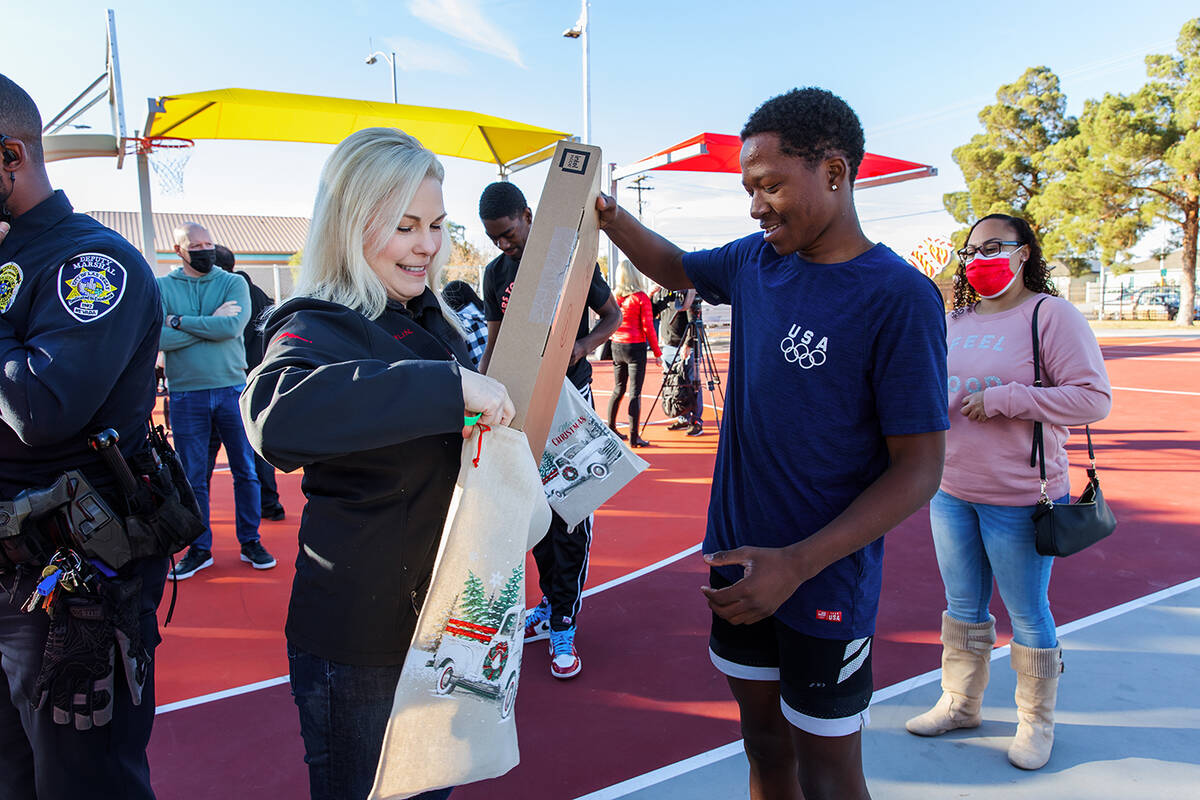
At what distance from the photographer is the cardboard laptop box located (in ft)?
4.67

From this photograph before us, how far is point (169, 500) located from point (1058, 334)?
9.46 ft

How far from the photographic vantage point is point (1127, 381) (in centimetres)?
1265

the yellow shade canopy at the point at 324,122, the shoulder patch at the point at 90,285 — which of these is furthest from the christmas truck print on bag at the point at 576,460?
the yellow shade canopy at the point at 324,122

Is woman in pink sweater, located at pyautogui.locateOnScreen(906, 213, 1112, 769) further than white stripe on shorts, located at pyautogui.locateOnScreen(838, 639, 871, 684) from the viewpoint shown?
Yes

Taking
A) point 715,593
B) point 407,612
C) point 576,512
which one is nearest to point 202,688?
point 576,512

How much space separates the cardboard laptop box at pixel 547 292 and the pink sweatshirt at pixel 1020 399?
67.0 inches

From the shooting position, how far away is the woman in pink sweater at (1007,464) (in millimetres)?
2529

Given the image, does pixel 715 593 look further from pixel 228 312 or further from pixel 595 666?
pixel 228 312

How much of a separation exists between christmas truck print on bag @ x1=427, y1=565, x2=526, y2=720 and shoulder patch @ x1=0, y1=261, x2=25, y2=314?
4.23 feet

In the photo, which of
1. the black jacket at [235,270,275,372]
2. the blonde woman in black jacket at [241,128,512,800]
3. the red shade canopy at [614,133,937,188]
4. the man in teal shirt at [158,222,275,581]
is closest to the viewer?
the blonde woman in black jacket at [241,128,512,800]

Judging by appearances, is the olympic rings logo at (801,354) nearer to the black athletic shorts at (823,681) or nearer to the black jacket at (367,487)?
the black athletic shorts at (823,681)

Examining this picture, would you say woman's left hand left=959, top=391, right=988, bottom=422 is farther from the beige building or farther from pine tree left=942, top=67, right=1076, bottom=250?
the beige building

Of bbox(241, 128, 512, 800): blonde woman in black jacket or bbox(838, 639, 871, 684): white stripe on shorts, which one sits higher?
bbox(241, 128, 512, 800): blonde woman in black jacket

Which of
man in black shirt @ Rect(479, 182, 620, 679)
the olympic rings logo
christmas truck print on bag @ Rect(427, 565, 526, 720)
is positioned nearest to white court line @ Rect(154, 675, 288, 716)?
man in black shirt @ Rect(479, 182, 620, 679)
